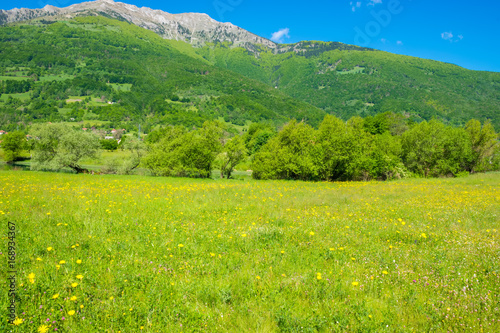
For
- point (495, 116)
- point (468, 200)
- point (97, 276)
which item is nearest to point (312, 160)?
point (468, 200)

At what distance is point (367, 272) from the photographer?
5.31m

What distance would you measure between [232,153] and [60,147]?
30.2 metres

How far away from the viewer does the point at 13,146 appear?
7462 centimetres

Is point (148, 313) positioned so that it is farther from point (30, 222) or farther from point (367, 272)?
point (30, 222)

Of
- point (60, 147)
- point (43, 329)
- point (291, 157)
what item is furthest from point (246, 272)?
point (60, 147)

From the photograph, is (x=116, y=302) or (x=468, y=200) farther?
(x=468, y=200)

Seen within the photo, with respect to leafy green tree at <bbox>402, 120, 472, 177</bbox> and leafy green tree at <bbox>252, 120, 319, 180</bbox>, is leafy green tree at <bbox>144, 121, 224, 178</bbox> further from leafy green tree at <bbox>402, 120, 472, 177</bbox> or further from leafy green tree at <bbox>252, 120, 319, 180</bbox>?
leafy green tree at <bbox>402, 120, 472, 177</bbox>

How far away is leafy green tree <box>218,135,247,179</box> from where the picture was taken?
4312 centimetres

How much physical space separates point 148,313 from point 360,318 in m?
3.39

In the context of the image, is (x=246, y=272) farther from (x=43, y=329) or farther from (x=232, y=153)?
(x=232, y=153)

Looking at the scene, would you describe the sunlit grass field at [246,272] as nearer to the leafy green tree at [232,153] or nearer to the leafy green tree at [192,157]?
the leafy green tree at [192,157]

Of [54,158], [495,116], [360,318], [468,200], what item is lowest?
[54,158]

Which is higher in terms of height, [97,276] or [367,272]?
[367,272]

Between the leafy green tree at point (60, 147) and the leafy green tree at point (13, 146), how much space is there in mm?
42836
